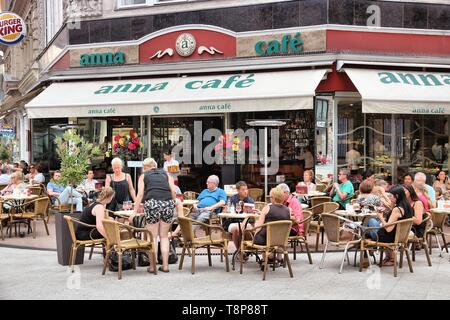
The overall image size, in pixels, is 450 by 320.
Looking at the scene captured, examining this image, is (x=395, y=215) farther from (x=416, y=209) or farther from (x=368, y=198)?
(x=368, y=198)

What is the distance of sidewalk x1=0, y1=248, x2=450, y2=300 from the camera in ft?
25.9

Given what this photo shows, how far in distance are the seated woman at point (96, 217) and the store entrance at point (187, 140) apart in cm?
853

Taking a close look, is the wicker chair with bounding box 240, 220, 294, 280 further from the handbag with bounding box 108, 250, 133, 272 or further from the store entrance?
the store entrance

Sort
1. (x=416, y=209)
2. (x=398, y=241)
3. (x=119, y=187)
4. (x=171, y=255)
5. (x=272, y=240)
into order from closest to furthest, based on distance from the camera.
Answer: (x=272, y=240)
(x=398, y=241)
(x=416, y=209)
(x=171, y=255)
(x=119, y=187)

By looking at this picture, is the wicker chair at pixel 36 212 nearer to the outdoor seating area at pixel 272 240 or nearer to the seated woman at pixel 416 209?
the outdoor seating area at pixel 272 240

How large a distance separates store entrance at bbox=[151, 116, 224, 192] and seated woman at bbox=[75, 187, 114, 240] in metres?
8.53

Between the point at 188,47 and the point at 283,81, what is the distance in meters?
3.45

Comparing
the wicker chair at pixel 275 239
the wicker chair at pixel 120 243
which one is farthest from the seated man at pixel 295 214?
the wicker chair at pixel 120 243

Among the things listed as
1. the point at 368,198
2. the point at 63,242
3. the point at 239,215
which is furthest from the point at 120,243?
the point at 368,198

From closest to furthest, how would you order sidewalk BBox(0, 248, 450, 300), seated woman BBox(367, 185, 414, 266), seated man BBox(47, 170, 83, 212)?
1. sidewalk BBox(0, 248, 450, 300)
2. seated woman BBox(367, 185, 414, 266)
3. seated man BBox(47, 170, 83, 212)

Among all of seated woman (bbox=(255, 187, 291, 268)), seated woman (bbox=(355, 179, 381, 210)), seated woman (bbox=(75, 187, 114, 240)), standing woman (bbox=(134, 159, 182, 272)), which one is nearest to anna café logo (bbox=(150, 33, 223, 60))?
seated woman (bbox=(355, 179, 381, 210))

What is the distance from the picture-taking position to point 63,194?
14.1 metres

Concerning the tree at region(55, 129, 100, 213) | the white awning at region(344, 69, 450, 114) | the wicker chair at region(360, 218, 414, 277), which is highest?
the white awning at region(344, 69, 450, 114)
